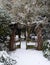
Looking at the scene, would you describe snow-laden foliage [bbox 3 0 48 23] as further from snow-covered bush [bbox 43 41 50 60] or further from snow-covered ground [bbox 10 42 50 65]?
snow-covered bush [bbox 43 41 50 60]

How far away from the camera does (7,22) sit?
35.1 ft

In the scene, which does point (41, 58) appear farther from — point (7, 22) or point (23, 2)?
point (23, 2)

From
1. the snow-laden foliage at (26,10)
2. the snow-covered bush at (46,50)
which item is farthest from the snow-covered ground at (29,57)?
the snow-laden foliage at (26,10)

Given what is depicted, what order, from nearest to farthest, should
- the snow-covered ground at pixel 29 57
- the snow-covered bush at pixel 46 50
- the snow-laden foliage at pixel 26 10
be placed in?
the snow-covered ground at pixel 29 57 → the snow-covered bush at pixel 46 50 → the snow-laden foliage at pixel 26 10

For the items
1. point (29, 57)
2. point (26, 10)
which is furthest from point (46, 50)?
point (26, 10)

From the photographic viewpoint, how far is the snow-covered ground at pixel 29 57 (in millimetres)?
9151

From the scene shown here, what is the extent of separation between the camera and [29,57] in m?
10.2

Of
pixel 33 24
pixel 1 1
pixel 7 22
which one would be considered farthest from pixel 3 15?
pixel 1 1

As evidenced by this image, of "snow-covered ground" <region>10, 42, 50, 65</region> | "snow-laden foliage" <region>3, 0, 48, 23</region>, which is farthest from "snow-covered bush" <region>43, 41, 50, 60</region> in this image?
"snow-laden foliage" <region>3, 0, 48, 23</region>

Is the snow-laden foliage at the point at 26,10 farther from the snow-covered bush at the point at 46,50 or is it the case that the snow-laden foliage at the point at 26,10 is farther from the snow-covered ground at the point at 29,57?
the snow-covered bush at the point at 46,50

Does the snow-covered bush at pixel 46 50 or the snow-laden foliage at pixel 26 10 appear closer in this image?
the snow-covered bush at pixel 46 50

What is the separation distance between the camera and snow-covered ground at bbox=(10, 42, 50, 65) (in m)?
9.15

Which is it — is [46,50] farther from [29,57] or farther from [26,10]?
[26,10]

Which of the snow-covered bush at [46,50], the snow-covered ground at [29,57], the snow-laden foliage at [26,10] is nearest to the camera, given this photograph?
the snow-covered ground at [29,57]
